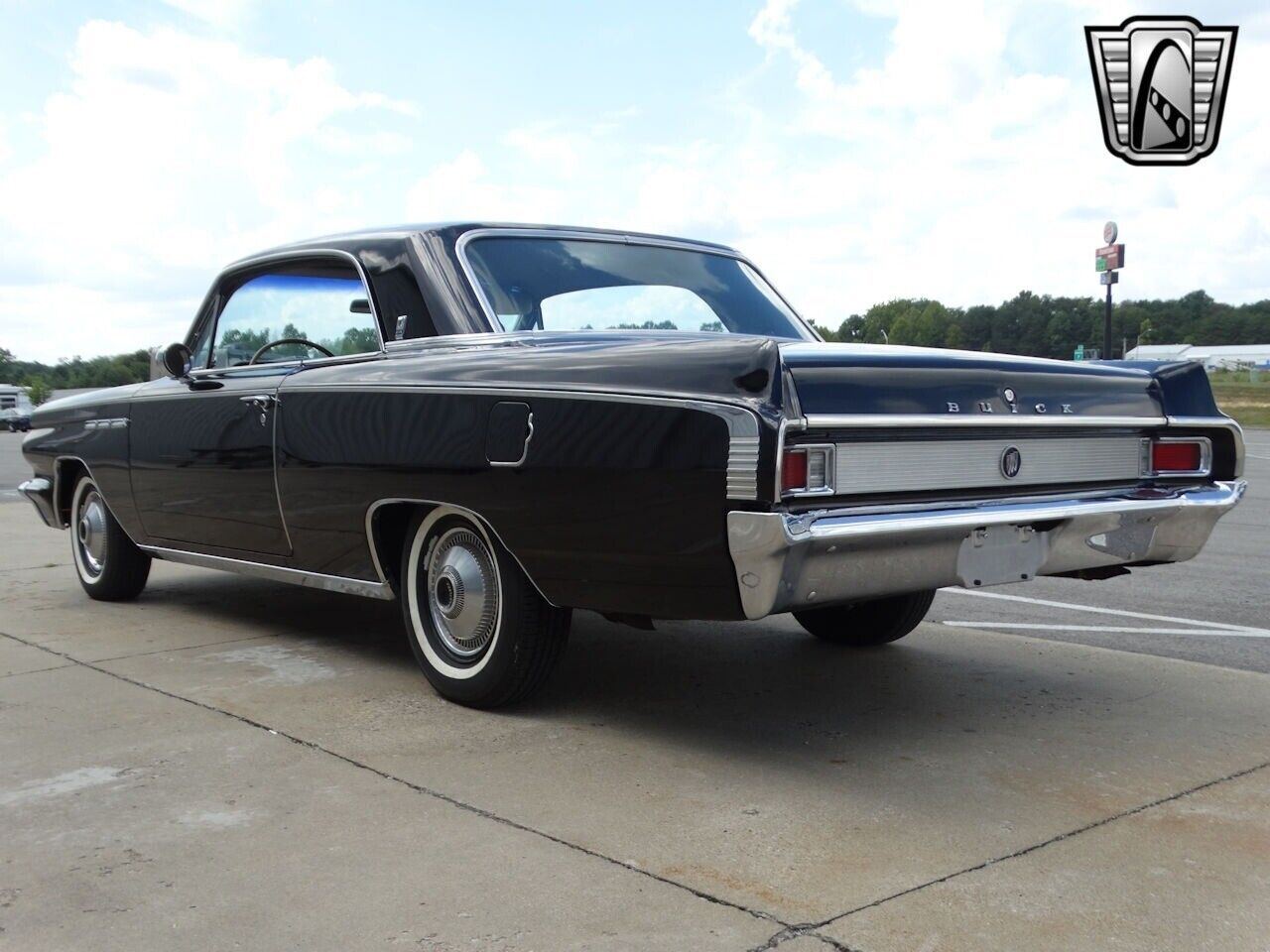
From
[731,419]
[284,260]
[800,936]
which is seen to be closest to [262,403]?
[284,260]

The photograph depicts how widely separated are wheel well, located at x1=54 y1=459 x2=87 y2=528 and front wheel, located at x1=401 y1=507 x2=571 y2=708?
293cm

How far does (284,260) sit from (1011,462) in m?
3.00

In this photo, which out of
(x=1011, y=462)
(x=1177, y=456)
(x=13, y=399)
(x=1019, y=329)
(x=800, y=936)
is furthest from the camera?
(x=13, y=399)

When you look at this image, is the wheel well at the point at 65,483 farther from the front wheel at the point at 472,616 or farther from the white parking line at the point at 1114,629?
the white parking line at the point at 1114,629

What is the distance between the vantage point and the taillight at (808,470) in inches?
133

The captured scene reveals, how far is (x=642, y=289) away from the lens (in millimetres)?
4926

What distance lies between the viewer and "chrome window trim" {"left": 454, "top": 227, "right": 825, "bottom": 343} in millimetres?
4492

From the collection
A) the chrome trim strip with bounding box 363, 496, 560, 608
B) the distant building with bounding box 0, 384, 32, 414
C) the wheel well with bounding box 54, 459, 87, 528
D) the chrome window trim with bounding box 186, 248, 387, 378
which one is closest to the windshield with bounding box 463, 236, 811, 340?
the chrome window trim with bounding box 186, 248, 387, 378

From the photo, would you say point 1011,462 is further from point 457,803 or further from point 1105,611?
point 1105,611

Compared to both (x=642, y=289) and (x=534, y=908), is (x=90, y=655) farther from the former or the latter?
(x=534, y=908)

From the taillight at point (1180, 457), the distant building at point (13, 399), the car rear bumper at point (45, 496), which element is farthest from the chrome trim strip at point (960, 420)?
the distant building at point (13, 399)

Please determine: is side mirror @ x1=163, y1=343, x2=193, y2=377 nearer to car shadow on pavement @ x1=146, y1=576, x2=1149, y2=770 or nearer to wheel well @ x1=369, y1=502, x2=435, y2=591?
car shadow on pavement @ x1=146, y1=576, x2=1149, y2=770

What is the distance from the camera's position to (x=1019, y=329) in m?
10.8

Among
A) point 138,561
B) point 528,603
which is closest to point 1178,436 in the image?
point 528,603
